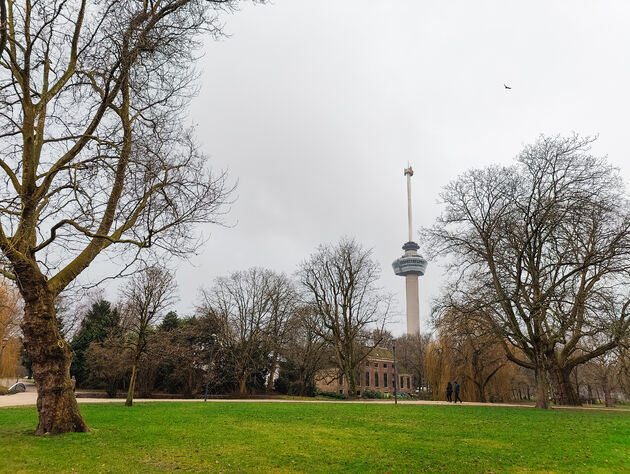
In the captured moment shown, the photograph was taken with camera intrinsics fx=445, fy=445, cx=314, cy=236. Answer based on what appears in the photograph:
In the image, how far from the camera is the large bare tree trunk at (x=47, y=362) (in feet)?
31.3

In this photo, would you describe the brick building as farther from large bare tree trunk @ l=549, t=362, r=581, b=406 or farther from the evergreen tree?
large bare tree trunk @ l=549, t=362, r=581, b=406

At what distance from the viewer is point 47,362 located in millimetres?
9812

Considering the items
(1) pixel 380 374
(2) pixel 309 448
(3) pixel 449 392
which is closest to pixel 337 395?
(3) pixel 449 392

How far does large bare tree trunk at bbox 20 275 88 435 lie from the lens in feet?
31.3

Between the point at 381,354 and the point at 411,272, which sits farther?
the point at 411,272

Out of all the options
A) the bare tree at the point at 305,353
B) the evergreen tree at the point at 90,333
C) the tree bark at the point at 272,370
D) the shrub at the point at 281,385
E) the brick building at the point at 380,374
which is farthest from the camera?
the brick building at the point at 380,374

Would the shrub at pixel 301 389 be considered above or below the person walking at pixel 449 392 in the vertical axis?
below

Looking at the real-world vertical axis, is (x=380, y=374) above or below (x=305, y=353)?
below

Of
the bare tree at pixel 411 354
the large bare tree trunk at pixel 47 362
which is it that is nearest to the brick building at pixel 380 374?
the bare tree at pixel 411 354

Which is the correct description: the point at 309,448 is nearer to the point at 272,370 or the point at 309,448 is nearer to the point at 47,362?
the point at 47,362

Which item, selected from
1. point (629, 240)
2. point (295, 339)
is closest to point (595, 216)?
point (629, 240)

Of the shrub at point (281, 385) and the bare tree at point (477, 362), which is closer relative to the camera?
the bare tree at point (477, 362)

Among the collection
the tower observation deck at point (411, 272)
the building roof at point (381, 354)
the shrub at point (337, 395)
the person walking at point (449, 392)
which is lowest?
the shrub at point (337, 395)

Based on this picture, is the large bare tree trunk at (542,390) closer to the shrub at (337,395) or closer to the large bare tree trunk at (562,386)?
the large bare tree trunk at (562,386)
